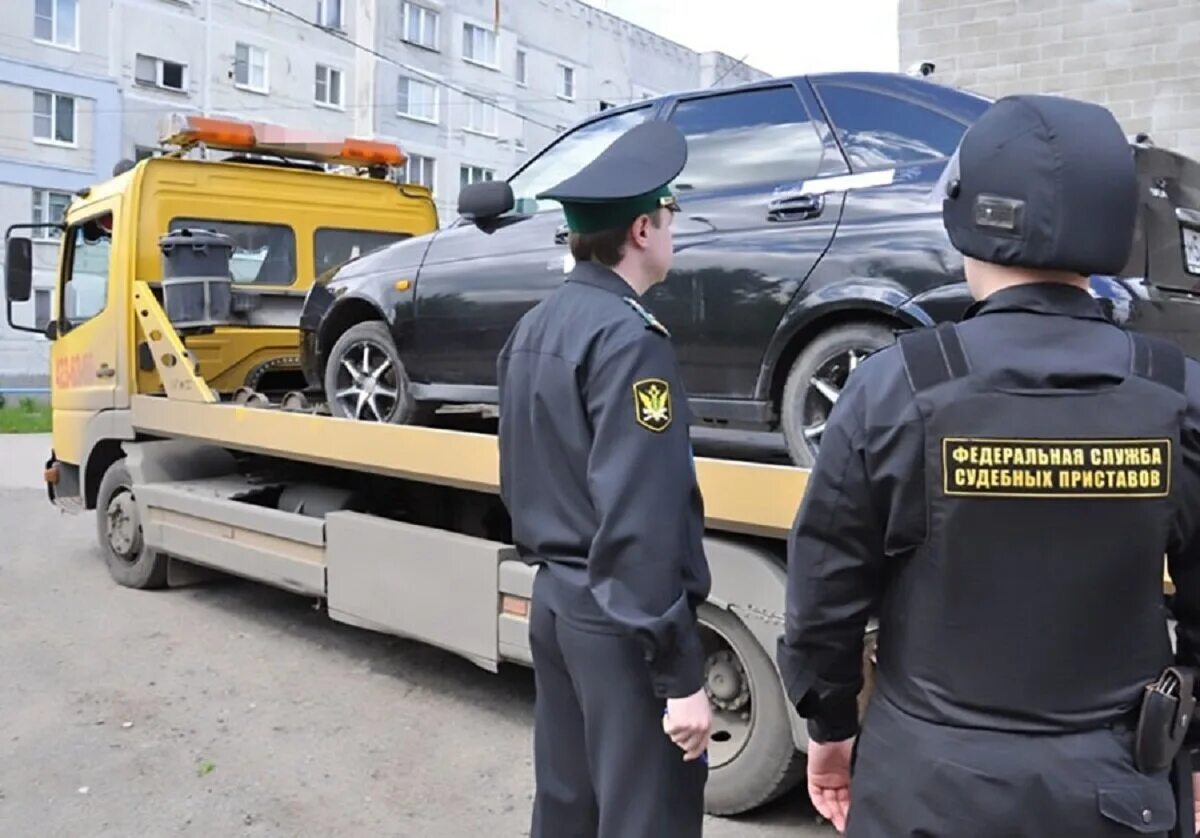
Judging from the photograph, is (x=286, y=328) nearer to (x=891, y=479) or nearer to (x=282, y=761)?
(x=282, y=761)

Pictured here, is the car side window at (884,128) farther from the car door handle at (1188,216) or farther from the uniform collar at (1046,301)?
the uniform collar at (1046,301)

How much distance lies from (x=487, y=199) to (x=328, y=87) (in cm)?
2971

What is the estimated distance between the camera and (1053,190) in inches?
61.7

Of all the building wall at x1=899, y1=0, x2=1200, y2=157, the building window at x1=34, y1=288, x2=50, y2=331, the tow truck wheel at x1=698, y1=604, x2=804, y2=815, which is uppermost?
the building wall at x1=899, y1=0, x2=1200, y2=157

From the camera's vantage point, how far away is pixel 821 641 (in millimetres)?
1755

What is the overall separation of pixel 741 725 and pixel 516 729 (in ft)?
3.96

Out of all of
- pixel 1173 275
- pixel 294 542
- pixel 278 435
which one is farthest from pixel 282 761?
pixel 1173 275

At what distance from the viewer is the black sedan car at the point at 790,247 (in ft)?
11.5

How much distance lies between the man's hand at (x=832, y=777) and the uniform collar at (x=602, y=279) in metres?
0.98

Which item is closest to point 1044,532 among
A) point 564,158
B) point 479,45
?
point 564,158

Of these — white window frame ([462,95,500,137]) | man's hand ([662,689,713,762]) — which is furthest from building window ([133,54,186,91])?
man's hand ([662,689,713,762])

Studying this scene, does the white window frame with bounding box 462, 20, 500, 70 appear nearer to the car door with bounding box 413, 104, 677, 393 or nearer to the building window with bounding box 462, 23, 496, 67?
the building window with bounding box 462, 23, 496, 67

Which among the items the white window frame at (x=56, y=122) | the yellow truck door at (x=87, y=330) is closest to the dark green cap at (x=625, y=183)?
the yellow truck door at (x=87, y=330)

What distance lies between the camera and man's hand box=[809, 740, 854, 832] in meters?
1.86
